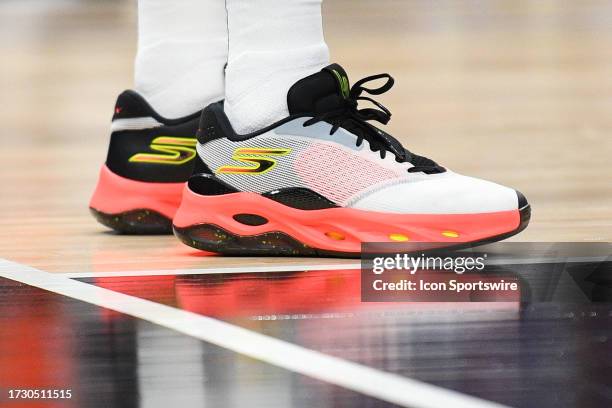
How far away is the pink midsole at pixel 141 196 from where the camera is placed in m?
2.16

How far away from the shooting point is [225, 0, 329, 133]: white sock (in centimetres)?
181

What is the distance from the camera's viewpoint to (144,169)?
7.13 feet

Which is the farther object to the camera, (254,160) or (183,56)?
(183,56)

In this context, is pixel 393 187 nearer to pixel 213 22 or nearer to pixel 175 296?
pixel 175 296

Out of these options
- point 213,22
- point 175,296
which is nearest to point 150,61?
point 213,22

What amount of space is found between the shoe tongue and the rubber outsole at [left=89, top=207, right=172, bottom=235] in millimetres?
427

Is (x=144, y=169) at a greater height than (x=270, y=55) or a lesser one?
lesser

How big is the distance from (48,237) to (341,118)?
550 mm

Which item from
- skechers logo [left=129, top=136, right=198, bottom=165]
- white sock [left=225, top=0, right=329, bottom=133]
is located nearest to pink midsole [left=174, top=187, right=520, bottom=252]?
white sock [left=225, top=0, right=329, bottom=133]

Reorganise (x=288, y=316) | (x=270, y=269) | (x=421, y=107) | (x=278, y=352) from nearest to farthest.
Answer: (x=278, y=352) < (x=288, y=316) < (x=270, y=269) < (x=421, y=107)

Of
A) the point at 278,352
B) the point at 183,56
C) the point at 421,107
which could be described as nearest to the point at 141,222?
the point at 183,56

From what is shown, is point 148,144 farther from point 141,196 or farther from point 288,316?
point 288,316

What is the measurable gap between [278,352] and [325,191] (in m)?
0.66

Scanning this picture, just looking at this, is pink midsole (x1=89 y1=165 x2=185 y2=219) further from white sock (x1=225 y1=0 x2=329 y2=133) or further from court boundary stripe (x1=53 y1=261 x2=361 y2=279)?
court boundary stripe (x1=53 y1=261 x2=361 y2=279)
